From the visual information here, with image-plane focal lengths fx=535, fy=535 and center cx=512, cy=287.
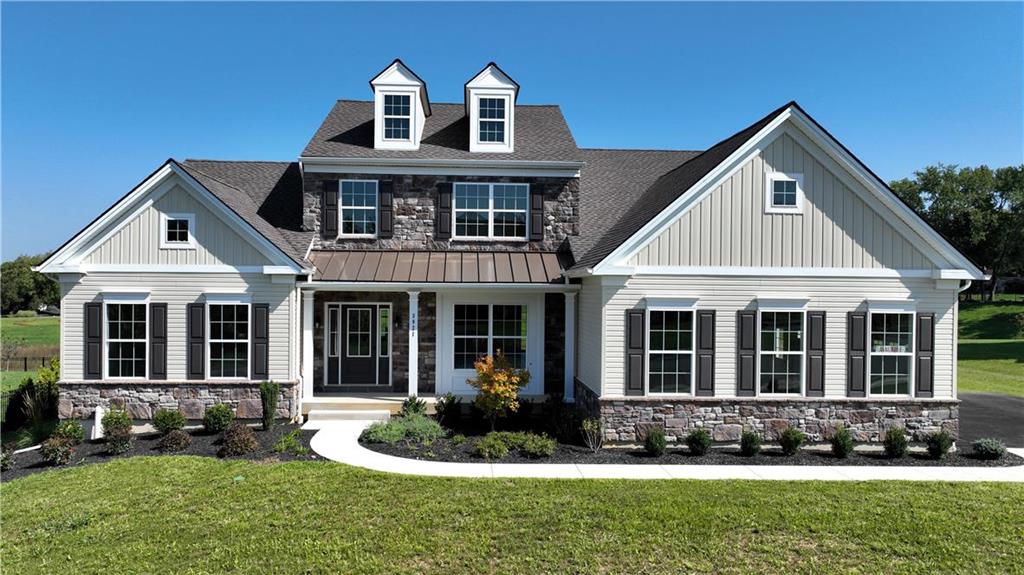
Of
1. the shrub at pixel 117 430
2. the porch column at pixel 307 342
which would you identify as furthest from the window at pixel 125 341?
the porch column at pixel 307 342

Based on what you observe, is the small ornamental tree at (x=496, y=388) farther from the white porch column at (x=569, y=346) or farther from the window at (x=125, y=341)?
the window at (x=125, y=341)

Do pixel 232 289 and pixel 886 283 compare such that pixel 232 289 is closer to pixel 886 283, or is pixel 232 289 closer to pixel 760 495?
pixel 760 495

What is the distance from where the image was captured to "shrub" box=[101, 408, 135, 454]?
11.2 m

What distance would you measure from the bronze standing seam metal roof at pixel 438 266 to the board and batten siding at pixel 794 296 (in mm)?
3063

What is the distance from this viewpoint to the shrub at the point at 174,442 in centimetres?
1127

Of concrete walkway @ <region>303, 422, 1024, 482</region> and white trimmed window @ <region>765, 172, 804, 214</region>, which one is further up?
white trimmed window @ <region>765, 172, 804, 214</region>

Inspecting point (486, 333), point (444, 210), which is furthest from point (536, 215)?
point (486, 333)

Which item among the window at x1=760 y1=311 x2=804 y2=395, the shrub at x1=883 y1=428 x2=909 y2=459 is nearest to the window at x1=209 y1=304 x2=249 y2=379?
the window at x1=760 y1=311 x2=804 y2=395

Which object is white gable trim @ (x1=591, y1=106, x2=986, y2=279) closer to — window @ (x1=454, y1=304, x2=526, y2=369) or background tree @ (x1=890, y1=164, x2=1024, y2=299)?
window @ (x1=454, y1=304, x2=526, y2=369)

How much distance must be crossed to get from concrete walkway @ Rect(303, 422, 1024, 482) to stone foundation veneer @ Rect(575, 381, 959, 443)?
4.46 ft

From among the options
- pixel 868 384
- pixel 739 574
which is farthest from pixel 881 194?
pixel 739 574

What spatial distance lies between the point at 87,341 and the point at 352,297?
6231 mm

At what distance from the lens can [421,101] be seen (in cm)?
1675

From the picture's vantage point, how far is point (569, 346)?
14.4 metres
